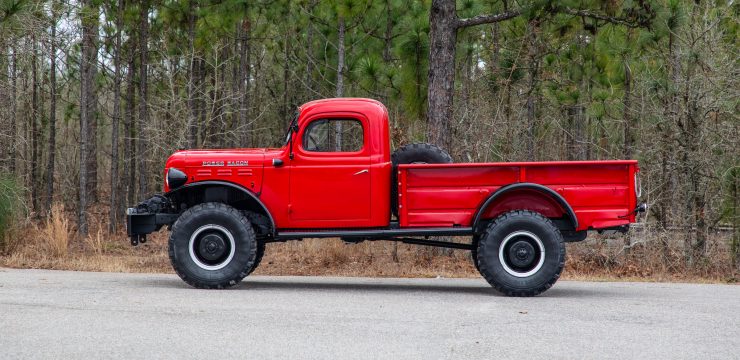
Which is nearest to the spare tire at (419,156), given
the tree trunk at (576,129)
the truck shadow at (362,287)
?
the truck shadow at (362,287)

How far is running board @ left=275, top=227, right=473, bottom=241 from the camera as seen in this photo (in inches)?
399

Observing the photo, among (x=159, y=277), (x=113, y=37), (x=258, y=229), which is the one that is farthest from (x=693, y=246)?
(x=113, y=37)

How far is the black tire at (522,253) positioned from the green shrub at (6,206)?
30.5 ft

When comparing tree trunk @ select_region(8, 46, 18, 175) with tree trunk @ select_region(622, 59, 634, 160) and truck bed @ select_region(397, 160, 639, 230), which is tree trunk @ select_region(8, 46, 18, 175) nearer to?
truck bed @ select_region(397, 160, 639, 230)

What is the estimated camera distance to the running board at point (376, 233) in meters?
10.1

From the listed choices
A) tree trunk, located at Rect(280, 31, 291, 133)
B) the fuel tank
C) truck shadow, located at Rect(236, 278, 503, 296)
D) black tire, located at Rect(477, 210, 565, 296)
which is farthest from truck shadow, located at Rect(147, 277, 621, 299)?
tree trunk, located at Rect(280, 31, 291, 133)

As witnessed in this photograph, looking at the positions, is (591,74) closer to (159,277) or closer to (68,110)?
(159,277)

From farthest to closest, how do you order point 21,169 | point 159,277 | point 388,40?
point 21,169
point 388,40
point 159,277

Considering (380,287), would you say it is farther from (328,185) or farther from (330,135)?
(330,135)

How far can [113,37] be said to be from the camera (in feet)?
74.2

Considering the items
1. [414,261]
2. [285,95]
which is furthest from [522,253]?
[285,95]

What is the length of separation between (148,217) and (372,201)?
111 inches

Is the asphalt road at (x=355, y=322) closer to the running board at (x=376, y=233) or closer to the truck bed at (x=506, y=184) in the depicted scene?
the running board at (x=376, y=233)

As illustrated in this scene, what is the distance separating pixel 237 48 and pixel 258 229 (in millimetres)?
17813
